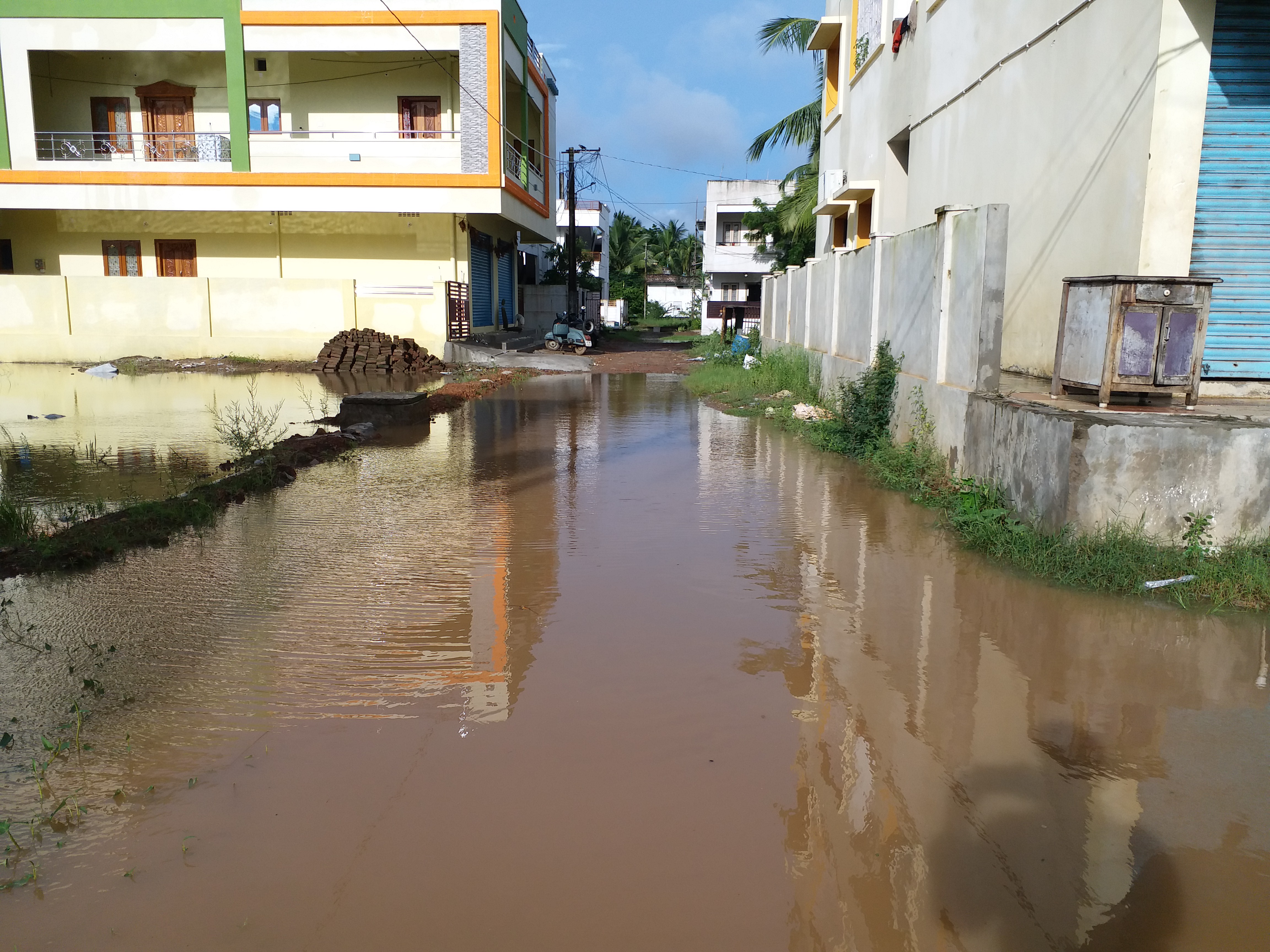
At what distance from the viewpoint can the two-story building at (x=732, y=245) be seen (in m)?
41.4

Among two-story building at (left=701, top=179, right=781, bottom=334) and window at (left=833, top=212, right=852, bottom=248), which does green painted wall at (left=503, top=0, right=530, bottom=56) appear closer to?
window at (left=833, top=212, right=852, bottom=248)

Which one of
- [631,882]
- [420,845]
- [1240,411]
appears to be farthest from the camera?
[1240,411]

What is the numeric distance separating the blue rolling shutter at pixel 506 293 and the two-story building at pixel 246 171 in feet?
11.6

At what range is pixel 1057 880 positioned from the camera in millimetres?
2834

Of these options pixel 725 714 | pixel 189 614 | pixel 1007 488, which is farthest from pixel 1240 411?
pixel 189 614

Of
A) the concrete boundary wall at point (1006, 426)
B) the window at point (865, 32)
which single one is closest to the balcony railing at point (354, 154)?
the window at point (865, 32)

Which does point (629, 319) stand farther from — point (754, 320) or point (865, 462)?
point (865, 462)

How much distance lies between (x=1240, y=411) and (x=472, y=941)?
20.5ft

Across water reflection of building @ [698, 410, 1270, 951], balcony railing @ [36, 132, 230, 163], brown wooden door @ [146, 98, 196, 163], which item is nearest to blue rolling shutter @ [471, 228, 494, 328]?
balcony railing @ [36, 132, 230, 163]

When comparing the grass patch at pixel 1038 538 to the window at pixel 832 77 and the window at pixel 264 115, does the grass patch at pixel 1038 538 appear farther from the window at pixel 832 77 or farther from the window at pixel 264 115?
the window at pixel 264 115

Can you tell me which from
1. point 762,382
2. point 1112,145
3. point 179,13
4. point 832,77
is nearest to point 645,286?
point 832,77

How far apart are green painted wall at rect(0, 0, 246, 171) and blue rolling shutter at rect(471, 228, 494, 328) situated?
6.35 m

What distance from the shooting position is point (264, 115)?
79.7 feet

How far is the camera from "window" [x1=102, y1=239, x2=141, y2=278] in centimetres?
A: 2450
